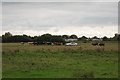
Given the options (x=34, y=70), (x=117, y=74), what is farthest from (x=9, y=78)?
(x=117, y=74)

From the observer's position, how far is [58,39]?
246 feet

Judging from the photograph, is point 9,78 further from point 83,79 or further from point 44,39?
point 44,39

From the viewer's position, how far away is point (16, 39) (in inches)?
3349

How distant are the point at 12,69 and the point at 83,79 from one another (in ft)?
19.2

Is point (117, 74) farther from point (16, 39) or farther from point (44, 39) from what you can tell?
point (16, 39)

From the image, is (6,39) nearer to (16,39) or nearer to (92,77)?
(16,39)

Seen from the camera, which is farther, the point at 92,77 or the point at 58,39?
the point at 58,39

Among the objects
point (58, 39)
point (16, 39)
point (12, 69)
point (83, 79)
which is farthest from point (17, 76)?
point (16, 39)

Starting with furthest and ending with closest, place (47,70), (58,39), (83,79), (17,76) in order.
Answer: (58,39) → (47,70) → (17,76) → (83,79)

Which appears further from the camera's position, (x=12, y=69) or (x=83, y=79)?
(x=12, y=69)

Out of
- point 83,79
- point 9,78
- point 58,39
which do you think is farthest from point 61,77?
point 58,39

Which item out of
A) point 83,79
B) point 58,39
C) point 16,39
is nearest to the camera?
point 83,79

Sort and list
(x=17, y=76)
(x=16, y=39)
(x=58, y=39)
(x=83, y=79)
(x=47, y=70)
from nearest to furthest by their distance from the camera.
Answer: (x=83, y=79)
(x=17, y=76)
(x=47, y=70)
(x=58, y=39)
(x=16, y=39)

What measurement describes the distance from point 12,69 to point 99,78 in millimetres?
6448
